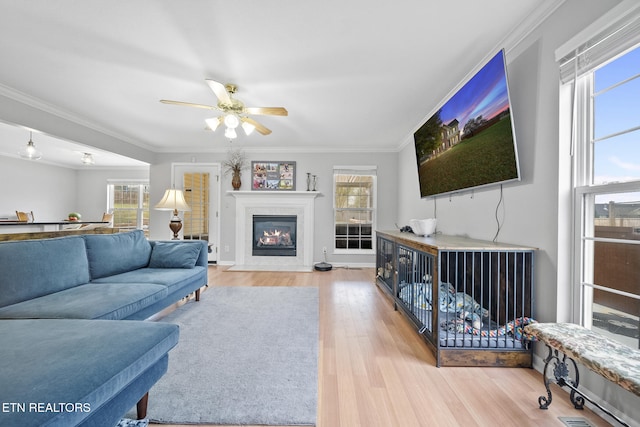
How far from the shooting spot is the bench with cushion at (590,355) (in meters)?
0.98

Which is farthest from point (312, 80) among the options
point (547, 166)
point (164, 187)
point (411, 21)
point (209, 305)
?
point (164, 187)

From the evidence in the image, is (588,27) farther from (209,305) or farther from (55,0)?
(209,305)

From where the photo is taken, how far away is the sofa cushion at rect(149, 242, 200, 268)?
2.86m

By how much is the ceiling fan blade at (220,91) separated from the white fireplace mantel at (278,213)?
2552 mm

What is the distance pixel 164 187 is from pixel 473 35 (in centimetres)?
551

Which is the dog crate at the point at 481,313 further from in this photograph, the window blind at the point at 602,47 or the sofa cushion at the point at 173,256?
the sofa cushion at the point at 173,256

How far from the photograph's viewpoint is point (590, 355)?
111 centimetres

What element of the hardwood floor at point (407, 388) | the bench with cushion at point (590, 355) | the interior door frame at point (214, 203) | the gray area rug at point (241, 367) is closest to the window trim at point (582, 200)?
the bench with cushion at point (590, 355)

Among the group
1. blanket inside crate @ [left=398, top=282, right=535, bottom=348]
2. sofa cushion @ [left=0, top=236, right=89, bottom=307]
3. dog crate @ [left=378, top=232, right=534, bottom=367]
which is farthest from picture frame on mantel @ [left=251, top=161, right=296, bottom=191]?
blanket inside crate @ [left=398, top=282, right=535, bottom=348]

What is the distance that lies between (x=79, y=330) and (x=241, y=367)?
0.93m

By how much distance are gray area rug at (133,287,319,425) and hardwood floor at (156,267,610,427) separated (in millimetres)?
144

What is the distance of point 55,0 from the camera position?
1621mm

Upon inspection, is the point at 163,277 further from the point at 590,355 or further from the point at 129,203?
the point at 129,203

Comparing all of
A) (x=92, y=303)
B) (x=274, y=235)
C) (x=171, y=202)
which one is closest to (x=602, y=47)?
(x=92, y=303)
